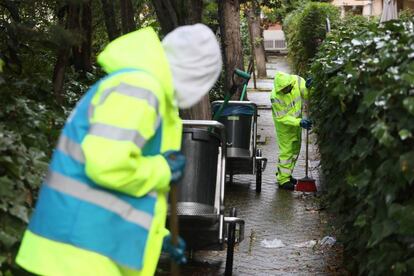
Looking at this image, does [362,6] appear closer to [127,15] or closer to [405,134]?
[127,15]

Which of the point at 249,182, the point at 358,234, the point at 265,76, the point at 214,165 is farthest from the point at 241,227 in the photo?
the point at 265,76

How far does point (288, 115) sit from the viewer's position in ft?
34.5

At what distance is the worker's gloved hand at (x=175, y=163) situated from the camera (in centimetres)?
335

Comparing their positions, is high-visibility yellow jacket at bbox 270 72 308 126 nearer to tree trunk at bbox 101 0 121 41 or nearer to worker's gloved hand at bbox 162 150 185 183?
tree trunk at bbox 101 0 121 41

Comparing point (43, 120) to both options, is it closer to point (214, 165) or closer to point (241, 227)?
point (214, 165)

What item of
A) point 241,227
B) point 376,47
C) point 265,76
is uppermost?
point 376,47

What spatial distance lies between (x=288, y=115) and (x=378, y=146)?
617cm

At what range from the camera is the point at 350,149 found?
5.27 m

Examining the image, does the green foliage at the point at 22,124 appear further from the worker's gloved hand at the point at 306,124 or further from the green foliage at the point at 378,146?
the worker's gloved hand at the point at 306,124

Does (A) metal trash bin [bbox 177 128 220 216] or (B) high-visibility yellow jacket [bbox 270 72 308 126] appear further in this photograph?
(B) high-visibility yellow jacket [bbox 270 72 308 126]

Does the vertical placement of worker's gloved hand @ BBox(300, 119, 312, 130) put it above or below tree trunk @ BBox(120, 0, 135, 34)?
Result: below

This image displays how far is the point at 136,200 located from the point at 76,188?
0.83ft

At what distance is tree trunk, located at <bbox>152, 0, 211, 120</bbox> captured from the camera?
909cm

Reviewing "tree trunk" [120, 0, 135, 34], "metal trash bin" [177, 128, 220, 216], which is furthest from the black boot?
"metal trash bin" [177, 128, 220, 216]
